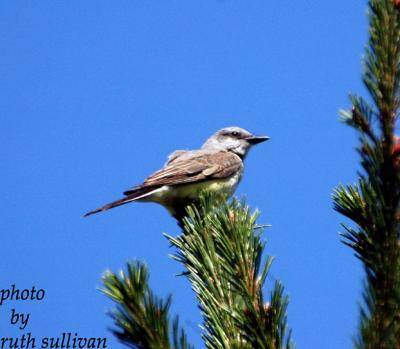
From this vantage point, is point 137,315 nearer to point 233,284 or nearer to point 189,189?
point 233,284

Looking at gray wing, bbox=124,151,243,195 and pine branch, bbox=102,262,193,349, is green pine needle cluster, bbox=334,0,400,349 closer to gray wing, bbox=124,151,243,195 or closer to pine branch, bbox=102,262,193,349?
pine branch, bbox=102,262,193,349

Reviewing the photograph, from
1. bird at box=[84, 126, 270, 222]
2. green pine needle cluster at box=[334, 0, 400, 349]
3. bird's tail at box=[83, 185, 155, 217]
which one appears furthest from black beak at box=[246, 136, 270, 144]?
green pine needle cluster at box=[334, 0, 400, 349]

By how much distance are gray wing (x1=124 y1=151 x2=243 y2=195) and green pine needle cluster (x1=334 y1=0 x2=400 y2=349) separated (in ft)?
14.2

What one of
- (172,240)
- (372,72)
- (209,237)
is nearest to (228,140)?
(172,240)

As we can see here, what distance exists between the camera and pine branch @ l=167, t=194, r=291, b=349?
1.72 metres

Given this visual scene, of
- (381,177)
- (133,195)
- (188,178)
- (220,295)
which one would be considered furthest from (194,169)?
(381,177)

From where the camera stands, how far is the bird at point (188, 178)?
5.97m

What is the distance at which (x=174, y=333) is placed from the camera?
1.57m

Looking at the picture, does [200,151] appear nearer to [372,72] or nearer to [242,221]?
[242,221]

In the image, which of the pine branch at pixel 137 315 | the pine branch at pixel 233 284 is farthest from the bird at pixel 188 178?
the pine branch at pixel 137 315

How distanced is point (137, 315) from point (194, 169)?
504cm

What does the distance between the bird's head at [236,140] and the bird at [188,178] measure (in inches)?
0.5

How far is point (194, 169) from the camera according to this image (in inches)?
258

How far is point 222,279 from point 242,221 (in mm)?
207
